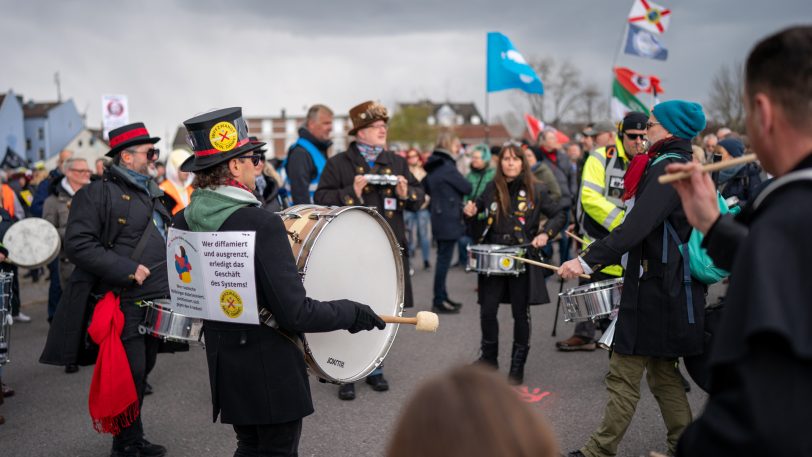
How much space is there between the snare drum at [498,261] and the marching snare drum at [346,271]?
6.32ft

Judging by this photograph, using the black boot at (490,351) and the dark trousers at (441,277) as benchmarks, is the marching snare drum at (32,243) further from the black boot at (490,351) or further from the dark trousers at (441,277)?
the black boot at (490,351)

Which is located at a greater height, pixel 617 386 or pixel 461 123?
pixel 461 123

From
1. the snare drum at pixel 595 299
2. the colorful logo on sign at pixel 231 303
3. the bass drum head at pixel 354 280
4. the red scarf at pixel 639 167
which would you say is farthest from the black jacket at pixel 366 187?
the colorful logo on sign at pixel 231 303

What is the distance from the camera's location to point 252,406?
308 cm

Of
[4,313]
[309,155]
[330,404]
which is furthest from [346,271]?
[309,155]

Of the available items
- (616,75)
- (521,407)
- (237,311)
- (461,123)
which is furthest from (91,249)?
(461,123)

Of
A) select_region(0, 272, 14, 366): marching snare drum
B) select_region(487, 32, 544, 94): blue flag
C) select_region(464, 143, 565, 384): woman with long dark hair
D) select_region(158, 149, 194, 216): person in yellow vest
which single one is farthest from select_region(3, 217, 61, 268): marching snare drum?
select_region(487, 32, 544, 94): blue flag

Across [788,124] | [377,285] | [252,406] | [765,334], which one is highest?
[788,124]

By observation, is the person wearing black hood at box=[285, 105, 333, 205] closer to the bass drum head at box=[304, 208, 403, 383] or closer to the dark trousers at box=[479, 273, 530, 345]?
the dark trousers at box=[479, 273, 530, 345]

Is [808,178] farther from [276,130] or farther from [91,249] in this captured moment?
[276,130]

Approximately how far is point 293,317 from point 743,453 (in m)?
1.92

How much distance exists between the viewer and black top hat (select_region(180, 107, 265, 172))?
3127mm

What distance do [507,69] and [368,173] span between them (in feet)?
15.9

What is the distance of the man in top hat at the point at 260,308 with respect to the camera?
2969 mm
